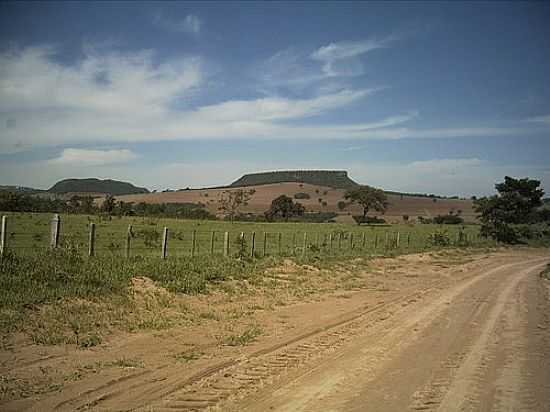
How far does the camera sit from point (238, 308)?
13.2 m

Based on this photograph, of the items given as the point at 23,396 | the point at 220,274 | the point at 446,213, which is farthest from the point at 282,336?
the point at 446,213

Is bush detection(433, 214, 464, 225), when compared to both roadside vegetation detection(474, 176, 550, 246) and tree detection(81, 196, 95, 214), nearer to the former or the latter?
roadside vegetation detection(474, 176, 550, 246)

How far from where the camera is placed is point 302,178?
5310 inches

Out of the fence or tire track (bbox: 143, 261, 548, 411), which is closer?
tire track (bbox: 143, 261, 548, 411)

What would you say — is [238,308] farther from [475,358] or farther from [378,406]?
[378,406]

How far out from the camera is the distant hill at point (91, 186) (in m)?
101

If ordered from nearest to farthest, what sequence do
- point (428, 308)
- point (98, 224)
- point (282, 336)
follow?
point (282, 336), point (428, 308), point (98, 224)

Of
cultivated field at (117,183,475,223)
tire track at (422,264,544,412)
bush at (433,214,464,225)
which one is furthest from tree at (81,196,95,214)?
tire track at (422,264,544,412)

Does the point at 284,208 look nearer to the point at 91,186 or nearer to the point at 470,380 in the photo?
the point at 91,186

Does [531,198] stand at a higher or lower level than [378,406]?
higher

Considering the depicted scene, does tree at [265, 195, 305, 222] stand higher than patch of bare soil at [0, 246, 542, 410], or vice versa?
tree at [265, 195, 305, 222]

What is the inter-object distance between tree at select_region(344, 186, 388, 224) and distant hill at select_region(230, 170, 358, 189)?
3813cm

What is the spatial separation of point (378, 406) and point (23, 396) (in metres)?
4.27

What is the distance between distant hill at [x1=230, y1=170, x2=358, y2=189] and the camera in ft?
435
